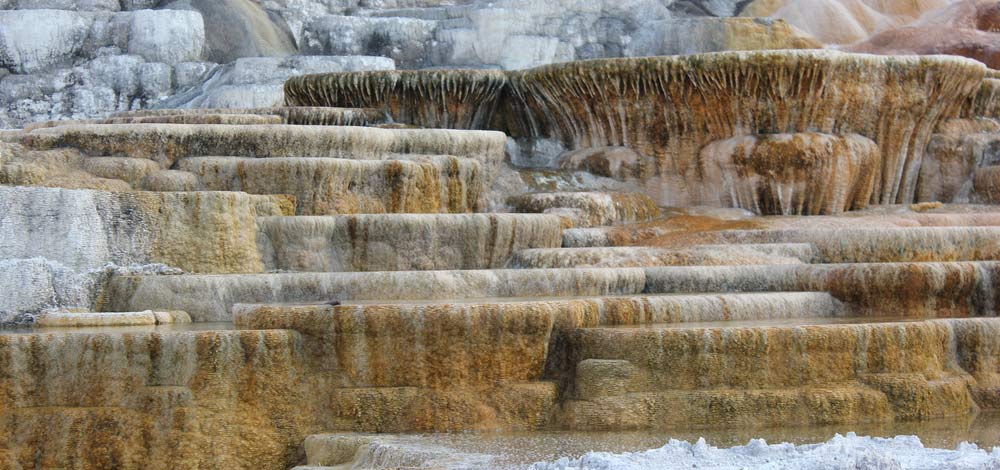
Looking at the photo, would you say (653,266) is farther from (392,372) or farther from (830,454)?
(830,454)

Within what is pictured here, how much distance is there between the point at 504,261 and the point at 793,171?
16.2 ft

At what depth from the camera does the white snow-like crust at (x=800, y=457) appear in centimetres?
715

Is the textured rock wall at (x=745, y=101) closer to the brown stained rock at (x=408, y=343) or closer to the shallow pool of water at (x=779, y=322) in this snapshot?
the shallow pool of water at (x=779, y=322)

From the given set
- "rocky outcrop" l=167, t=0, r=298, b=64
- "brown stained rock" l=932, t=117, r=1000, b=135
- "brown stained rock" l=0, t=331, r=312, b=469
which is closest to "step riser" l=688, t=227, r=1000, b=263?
"brown stained rock" l=932, t=117, r=1000, b=135

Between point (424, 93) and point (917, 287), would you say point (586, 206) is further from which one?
point (917, 287)

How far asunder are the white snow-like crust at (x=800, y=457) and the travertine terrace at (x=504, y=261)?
2.39 ft

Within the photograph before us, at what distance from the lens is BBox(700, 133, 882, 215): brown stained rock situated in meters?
16.4

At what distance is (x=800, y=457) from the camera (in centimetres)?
739

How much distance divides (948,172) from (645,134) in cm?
394

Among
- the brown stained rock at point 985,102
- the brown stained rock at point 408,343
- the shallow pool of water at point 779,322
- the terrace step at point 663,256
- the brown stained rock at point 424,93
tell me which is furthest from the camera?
the brown stained rock at point 424,93

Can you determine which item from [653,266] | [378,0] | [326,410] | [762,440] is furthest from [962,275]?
[378,0]

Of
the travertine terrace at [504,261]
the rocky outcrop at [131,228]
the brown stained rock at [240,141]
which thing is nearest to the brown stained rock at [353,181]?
the travertine terrace at [504,261]

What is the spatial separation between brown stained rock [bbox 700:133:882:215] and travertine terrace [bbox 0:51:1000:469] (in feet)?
0.09

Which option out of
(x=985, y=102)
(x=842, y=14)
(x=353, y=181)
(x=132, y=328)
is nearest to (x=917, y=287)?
(x=353, y=181)
